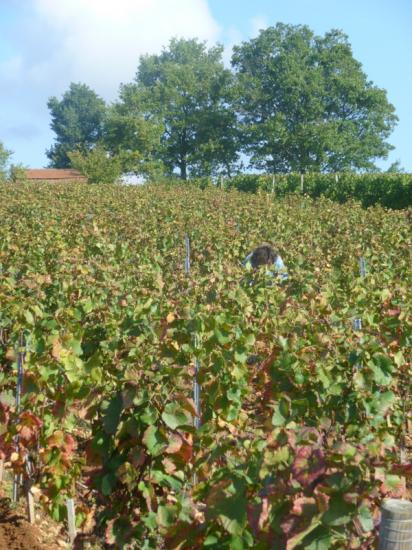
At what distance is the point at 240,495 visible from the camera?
2.35 m

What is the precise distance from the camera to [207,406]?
14.5 feet

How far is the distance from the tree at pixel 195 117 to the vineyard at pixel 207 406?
4711 centimetres

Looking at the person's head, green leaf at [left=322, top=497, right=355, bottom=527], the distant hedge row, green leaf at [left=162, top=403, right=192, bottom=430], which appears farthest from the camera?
the distant hedge row

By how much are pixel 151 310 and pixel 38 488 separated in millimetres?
1287

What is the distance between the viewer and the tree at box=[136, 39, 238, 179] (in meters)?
53.9

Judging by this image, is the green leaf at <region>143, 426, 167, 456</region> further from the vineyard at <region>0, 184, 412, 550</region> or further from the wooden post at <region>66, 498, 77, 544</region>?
the wooden post at <region>66, 498, 77, 544</region>

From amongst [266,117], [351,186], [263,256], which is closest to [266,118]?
[266,117]

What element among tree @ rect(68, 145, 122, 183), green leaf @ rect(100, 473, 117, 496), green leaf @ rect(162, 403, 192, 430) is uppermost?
tree @ rect(68, 145, 122, 183)

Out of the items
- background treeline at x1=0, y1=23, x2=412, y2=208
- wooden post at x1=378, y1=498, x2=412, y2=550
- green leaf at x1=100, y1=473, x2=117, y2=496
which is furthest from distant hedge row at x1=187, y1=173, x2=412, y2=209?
wooden post at x1=378, y1=498, x2=412, y2=550

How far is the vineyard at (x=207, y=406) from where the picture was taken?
2.24m

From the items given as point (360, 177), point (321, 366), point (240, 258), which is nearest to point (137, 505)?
point (321, 366)

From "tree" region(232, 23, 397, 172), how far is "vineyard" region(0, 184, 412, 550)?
43652 millimetres

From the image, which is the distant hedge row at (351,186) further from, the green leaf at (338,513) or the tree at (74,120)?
the tree at (74,120)

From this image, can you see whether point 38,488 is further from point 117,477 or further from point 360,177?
point 360,177
